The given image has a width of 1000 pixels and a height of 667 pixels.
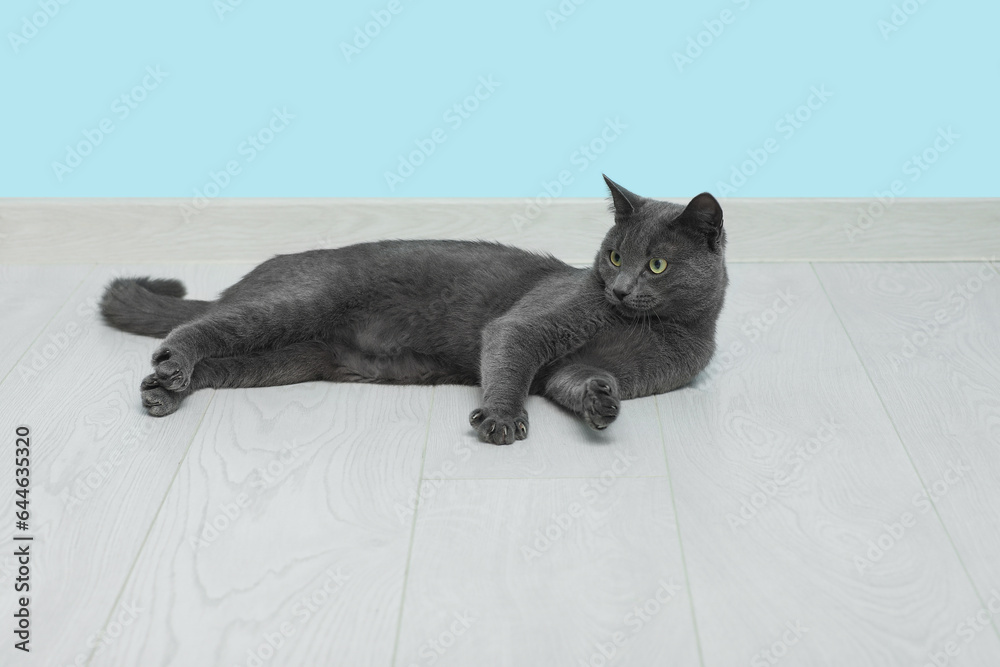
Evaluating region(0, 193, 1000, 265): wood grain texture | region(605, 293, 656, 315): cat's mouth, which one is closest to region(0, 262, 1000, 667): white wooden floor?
region(605, 293, 656, 315): cat's mouth

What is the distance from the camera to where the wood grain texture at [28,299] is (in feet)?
7.48

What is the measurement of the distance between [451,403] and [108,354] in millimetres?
818

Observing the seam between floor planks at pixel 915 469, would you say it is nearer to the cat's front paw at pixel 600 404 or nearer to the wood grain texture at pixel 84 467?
the cat's front paw at pixel 600 404

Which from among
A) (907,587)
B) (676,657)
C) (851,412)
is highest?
(676,657)

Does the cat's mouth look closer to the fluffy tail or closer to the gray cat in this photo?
the gray cat

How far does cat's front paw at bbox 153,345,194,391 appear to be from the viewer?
1.95 meters

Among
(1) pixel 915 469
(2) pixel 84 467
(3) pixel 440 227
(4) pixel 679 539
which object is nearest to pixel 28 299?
(2) pixel 84 467

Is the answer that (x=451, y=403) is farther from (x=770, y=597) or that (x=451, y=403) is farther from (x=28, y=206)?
(x=28, y=206)

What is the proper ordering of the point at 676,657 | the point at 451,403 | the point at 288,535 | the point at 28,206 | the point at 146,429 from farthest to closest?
the point at 28,206 < the point at 451,403 < the point at 146,429 < the point at 288,535 < the point at 676,657

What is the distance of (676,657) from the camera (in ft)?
4.42

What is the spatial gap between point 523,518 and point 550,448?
24 cm

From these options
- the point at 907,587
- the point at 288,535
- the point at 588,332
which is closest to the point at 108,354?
the point at 288,535

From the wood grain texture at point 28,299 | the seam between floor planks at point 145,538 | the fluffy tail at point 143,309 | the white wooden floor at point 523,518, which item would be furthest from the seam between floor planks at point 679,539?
the wood grain texture at point 28,299

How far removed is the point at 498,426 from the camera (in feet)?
6.10
